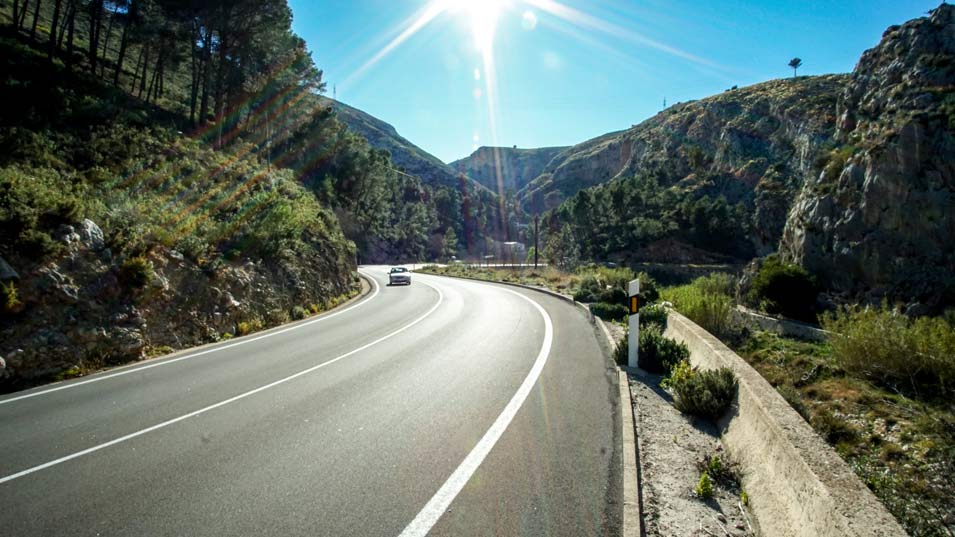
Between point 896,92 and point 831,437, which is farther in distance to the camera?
point 896,92

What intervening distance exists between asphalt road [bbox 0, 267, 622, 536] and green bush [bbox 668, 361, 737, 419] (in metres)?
0.90

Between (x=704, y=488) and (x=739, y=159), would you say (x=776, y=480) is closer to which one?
(x=704, y=488)

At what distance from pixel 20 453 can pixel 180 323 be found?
6.41 metres

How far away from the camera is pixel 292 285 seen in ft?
51.5

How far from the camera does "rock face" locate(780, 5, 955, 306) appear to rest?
25.2 metres

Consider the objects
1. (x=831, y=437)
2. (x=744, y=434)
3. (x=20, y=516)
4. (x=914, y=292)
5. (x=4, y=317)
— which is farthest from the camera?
(x=914, y=292)

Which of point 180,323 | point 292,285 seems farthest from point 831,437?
point 292,285

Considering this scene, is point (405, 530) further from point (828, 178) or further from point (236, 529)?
point (828, 178)

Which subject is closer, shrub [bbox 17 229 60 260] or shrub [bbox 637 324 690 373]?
shrub [bbox 637 324 690 373]

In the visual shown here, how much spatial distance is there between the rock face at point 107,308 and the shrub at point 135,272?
6 cm

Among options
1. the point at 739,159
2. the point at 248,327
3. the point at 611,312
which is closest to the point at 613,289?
the point at 611,312

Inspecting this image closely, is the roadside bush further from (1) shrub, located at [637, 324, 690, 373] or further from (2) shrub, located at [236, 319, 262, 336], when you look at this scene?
(2) shrub, located at [236, 319, 262, 336]

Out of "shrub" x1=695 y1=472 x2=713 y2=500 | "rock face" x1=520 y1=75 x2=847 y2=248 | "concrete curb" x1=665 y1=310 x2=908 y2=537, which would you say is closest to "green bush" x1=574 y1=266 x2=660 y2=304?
"concrete curb" x1=665 y1=310 x2=908 y2=537

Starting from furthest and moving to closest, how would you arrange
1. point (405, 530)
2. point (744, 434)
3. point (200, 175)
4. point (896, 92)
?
point (896, 92)
point (200, 175)
point (744, 434)
point (405, 530)
